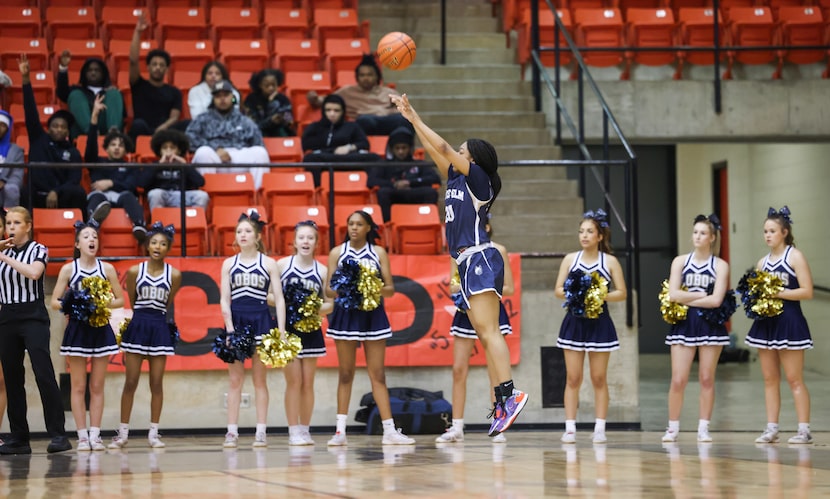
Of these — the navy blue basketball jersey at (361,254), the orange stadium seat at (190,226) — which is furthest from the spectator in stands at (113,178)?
the navy blue basketball jersey at (361,254)

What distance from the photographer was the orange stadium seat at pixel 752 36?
15000 mm

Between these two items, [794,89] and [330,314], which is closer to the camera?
[330,314]

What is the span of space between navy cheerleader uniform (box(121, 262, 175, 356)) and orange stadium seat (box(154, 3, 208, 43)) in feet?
19.4

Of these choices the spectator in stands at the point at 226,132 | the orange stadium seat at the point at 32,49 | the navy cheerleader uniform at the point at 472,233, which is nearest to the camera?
the navy cheerleader uniform at the point at 472,233

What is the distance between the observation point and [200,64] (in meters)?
14.8

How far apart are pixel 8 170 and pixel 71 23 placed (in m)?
4.25

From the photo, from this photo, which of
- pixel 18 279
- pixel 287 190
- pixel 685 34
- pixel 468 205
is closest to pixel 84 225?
pixel 18 279

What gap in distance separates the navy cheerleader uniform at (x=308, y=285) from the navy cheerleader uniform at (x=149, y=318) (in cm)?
99

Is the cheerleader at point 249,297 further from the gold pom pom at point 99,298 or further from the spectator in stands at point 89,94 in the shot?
the spectator in stands at point 89,94

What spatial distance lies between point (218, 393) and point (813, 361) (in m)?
10.4

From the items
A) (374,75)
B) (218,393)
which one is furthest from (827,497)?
(374,75)

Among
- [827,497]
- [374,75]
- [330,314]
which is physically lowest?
[827,497]

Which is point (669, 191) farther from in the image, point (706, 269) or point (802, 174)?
point (706, 269)

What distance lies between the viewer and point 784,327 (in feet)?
32.0
